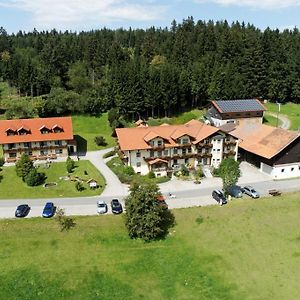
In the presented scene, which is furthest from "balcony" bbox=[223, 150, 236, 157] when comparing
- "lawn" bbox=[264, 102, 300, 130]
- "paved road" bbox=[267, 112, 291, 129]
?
"lawn" bbox=[264, 102, 300, 130]

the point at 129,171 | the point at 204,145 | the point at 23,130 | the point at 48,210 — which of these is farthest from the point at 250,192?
the point at 23,130

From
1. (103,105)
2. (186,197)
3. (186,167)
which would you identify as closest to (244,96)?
(103,105)

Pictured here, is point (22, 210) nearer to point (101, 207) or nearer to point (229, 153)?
point (101, 207)

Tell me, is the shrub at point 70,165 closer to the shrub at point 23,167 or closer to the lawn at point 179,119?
the shrub at point 23,167

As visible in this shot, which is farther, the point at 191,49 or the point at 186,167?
the point at 191,49

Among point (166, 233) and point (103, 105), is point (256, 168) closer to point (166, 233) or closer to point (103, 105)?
point (166, 233)

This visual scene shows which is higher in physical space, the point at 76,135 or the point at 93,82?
the point at 93,82

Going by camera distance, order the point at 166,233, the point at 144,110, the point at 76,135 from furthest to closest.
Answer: the point at 144,110 → the point at 76,135 → the point at 166,233

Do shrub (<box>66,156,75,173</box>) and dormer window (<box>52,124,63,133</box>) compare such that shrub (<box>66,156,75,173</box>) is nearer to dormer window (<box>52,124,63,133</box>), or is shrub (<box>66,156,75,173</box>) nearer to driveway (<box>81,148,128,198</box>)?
driveway (<box>81,148,128,198</box>)
